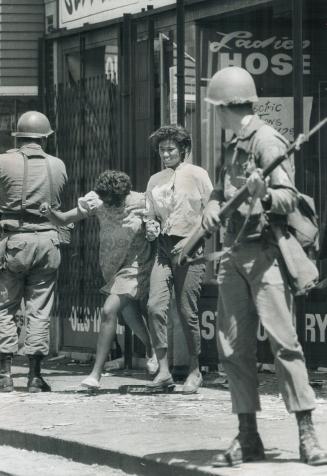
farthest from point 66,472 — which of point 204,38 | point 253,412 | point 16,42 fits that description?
point 16,42

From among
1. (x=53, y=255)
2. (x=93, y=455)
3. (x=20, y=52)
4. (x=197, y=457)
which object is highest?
(x=20, y=52)

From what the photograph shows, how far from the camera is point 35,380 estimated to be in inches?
421

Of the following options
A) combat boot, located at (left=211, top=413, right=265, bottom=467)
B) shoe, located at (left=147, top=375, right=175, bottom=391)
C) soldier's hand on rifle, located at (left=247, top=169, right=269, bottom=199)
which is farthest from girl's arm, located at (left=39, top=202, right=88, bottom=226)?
soldier's hand on rifle, located at (left=247, top=169, right=269, bottom=199)

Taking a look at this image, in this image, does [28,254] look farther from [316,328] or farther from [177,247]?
[316,328]

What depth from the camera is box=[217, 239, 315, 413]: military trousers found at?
6836 mm

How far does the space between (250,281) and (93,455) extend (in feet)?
5.29

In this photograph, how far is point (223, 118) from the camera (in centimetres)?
712

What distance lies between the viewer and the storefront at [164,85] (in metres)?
10.9

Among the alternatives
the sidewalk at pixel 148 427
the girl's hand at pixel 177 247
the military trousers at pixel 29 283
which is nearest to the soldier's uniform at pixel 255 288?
the sidewalk at pixel 148 427

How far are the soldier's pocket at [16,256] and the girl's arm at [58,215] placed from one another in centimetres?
30

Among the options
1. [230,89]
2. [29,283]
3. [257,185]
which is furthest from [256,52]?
[257,185]

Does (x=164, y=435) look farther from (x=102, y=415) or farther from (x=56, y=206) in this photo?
(x=56, y=206)

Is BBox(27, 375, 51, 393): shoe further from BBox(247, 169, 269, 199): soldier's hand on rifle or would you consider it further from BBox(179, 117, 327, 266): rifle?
BBox(247, 169, 269, 199): soldier's hand on rifle

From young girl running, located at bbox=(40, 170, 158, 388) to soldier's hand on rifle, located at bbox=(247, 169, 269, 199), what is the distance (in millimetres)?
4052
